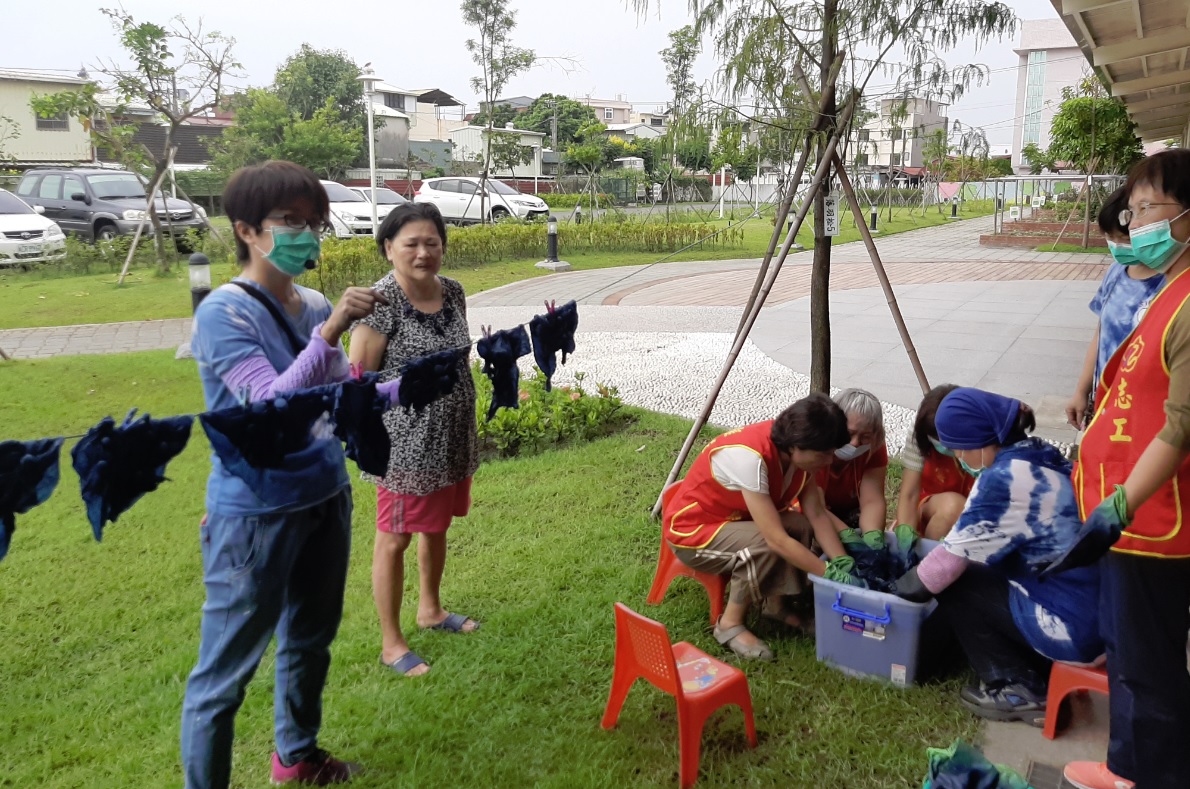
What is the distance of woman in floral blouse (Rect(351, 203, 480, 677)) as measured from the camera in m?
2.85

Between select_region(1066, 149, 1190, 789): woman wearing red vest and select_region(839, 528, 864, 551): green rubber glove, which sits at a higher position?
select_region(1066, 149, 1190, 789): woman wearing red vest

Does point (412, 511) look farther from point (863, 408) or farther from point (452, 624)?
point (863, 408)

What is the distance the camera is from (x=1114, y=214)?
2.39 m

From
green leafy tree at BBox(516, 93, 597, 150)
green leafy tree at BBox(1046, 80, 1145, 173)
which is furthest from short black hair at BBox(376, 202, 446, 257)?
green leafy tree at BBox(516, 93, 597, 150)

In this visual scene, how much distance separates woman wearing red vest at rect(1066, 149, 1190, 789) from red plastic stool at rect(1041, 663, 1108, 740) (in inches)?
12.3

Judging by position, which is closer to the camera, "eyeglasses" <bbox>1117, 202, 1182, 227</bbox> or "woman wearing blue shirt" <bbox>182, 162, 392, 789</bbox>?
"woman wearing blue shirt" <bbox>182, 162, 392, 789</bbox>

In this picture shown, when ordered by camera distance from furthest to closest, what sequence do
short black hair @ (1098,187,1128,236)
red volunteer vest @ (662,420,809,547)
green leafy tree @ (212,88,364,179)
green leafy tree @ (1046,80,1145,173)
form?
green leafy tree @ (212,88,364,179), green leafy tree @ (1046,80,1145,173), red volunteer vest @ (662,420,809,547), short black hair @ (1098,187,1128,236)

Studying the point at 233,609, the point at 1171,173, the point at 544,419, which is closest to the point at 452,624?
the point at 233,609

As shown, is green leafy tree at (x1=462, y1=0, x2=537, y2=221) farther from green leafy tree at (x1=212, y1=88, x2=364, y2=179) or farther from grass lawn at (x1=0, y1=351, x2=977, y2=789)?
grass lawn at (x1=0, y1=351, x2=977, y2=789)

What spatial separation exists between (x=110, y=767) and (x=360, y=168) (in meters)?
31.5

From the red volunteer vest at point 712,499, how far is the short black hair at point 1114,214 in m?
1.17

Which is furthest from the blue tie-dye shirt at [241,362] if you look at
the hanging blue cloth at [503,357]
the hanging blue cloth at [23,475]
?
the hanging blue cloth at [503,357]

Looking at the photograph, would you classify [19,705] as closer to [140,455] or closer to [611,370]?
[140,455]

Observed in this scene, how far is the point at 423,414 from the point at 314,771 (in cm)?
110
